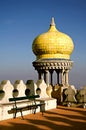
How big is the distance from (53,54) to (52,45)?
3.47 feet

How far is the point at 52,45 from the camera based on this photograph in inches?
1410

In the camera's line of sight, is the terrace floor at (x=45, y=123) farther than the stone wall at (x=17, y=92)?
No

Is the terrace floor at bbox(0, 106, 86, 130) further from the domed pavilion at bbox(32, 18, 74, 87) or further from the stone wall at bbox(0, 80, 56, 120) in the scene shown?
the domed pavilion at bbox(32, 18, 74, 87)

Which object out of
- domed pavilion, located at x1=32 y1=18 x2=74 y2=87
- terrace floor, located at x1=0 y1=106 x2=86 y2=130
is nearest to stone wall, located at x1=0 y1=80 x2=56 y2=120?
terrace floor, located at x1=0 y1=106 x2=86 y2=130

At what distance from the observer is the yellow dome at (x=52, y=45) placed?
35.8 meters

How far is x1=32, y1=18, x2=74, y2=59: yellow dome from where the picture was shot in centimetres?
3583

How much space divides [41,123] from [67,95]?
8614 millimetres

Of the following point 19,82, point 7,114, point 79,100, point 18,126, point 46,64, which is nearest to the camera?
point 18,126

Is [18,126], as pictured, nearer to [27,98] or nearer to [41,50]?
[27,98]

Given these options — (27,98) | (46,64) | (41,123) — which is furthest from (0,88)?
(46,64)

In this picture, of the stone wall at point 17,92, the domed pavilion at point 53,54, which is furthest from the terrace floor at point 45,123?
the domed pavilion at point 53,54

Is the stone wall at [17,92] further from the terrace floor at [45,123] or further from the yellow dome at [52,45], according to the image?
the yellow dome at [52,45]

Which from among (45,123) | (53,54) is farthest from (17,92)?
(53,54)

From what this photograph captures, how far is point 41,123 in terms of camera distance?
14680mm
